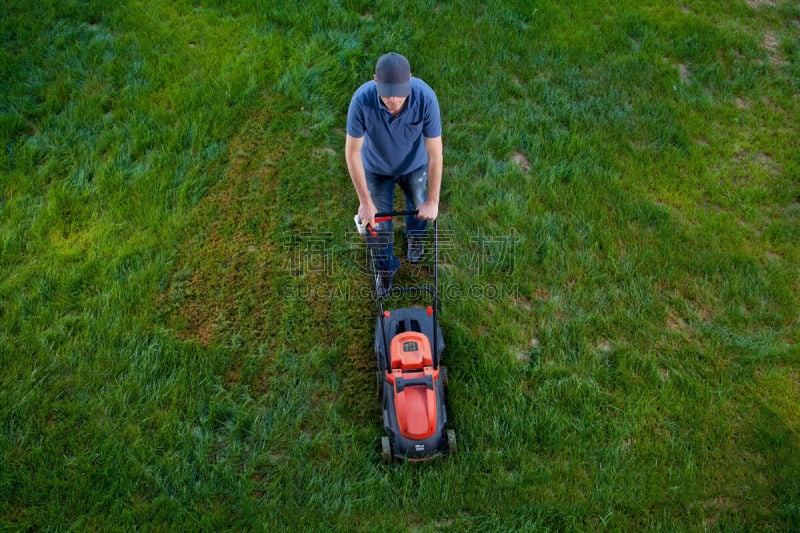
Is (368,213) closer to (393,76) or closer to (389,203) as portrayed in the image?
(389,203)

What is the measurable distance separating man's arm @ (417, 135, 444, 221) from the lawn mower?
0.27 meters

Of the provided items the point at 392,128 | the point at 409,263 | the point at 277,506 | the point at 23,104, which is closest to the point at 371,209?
the point at 392,128

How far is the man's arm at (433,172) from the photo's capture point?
3.78m

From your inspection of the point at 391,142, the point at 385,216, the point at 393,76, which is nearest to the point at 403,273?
the point at 385,216

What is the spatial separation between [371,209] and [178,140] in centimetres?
→ 257

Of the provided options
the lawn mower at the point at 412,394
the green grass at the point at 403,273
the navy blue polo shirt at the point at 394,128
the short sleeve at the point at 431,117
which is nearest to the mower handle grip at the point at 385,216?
the lawn mower at the point at 412,394

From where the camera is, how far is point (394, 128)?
369cm

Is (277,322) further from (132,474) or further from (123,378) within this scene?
(132,474)

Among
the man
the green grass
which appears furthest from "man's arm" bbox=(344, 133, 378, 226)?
the green grass

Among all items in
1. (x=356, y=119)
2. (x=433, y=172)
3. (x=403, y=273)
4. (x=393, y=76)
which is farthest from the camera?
(x=403, y=273)

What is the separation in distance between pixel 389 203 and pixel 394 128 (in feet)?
2.34

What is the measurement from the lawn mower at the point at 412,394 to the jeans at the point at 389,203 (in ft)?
0.95

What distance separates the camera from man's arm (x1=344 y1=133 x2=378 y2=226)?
367 cm

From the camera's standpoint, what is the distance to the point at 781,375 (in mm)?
4121
